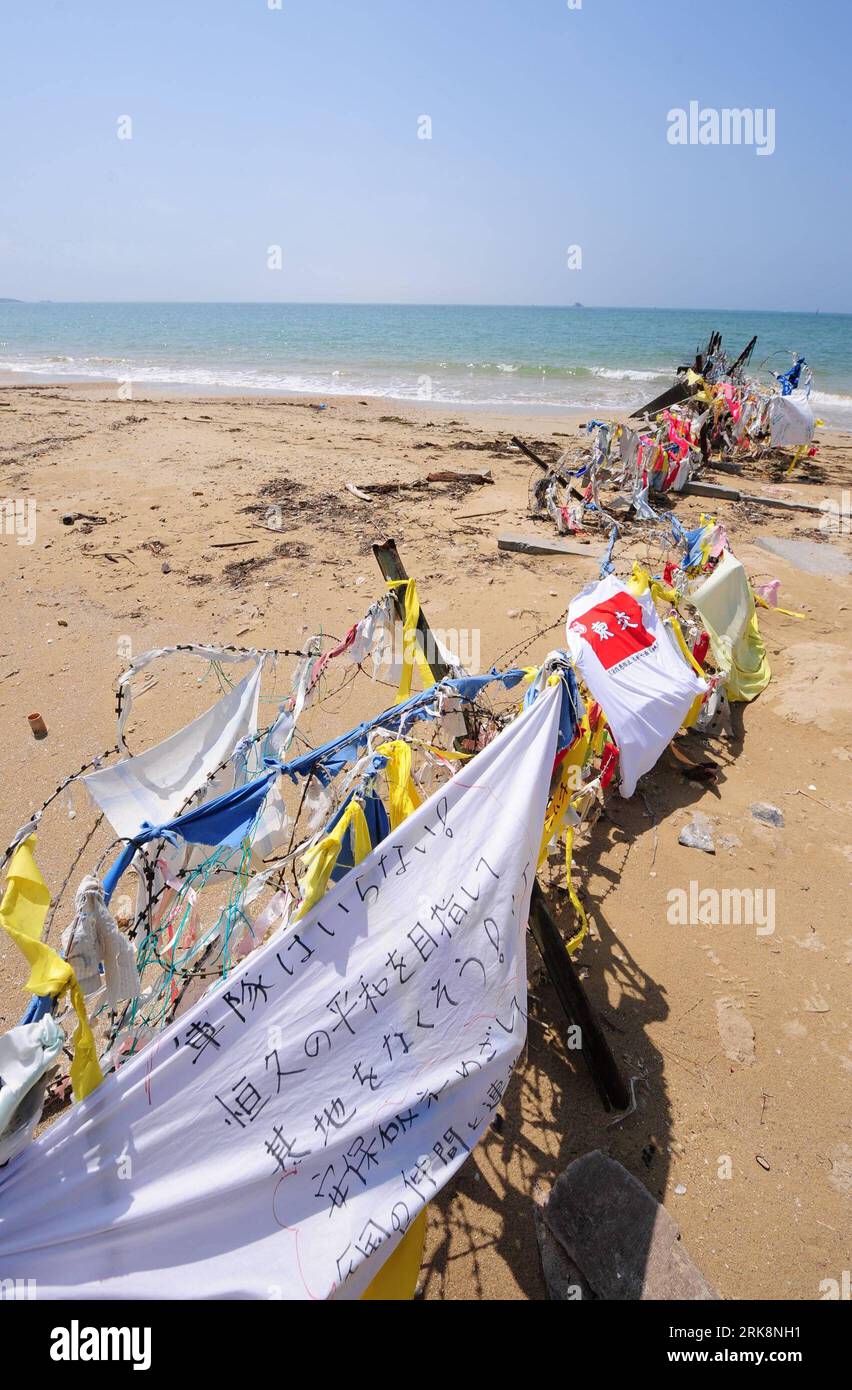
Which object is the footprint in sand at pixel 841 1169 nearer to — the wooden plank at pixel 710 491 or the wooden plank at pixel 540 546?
the wooden plank at pixel 540 546

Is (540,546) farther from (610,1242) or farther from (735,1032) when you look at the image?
(610,1242)

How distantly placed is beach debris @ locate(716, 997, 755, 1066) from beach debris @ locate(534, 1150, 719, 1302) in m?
0.97

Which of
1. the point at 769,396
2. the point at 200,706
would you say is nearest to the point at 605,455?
the point at 769,396

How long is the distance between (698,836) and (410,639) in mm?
2938

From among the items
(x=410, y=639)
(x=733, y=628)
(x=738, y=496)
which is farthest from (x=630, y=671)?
(x=738, y=496)

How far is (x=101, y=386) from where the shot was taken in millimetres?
26453

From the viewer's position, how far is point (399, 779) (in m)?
2.55

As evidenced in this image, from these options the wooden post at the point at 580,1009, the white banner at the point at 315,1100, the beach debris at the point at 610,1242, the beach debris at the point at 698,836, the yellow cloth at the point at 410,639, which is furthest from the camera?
the beach debris at the point at 698,836

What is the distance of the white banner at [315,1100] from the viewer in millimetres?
1756

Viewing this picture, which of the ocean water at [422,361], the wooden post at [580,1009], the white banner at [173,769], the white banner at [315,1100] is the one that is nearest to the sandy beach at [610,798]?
the wooden post at [580,1009]

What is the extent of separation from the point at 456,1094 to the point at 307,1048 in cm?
62

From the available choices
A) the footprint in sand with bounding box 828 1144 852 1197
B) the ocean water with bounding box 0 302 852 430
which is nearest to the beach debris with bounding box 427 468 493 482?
the ocean water with bounding box 0 302 852 430

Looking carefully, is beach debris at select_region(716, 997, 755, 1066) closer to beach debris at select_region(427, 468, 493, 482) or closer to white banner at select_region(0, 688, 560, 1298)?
white banner at select_region(0, 688, 560, 1298)

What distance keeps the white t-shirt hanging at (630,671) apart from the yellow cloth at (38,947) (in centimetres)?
264
